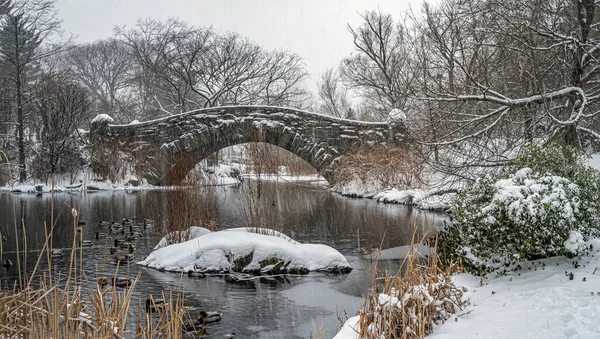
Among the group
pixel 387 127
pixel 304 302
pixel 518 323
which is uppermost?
pixel 387 127

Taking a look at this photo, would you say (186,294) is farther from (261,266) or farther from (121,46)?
(121,46)

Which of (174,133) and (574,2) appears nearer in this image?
(574,2)

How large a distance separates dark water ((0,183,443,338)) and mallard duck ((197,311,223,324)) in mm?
72

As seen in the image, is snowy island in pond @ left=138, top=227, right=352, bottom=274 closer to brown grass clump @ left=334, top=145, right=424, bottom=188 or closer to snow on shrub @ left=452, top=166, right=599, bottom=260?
snow on shrub @ left=452, top=166, right=599, bottom=260

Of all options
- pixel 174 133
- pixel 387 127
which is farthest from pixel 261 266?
pixel 174 133

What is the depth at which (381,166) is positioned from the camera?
13.1 metres

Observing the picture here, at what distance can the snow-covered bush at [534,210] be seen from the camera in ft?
11.4

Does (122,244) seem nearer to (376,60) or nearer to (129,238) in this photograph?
(129,238)

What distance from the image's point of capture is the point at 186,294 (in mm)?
5027

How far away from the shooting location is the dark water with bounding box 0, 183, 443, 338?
14.0 ft

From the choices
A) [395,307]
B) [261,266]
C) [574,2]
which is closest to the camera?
[395,307]

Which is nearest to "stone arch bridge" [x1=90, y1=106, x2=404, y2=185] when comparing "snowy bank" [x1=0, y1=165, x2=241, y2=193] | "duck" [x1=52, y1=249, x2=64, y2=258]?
"snowy bank" [x1=0, y1=165, x2=241, y2=193]

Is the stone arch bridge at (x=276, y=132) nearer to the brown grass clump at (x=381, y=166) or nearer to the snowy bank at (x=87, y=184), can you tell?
the brown grass clump at (x=381, y=166)

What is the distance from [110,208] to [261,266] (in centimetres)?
711
